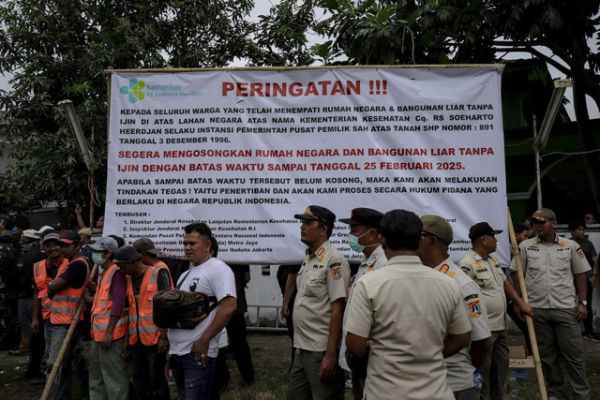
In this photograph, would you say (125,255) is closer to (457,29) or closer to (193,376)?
(193,376)

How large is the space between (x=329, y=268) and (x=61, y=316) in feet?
10.0

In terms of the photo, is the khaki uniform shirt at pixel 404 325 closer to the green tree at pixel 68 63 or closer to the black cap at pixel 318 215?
the black cap at pixel 318 215

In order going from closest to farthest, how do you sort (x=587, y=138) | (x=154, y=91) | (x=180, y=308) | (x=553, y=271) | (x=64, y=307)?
1. (x=180, y=308)
2. (x=154, y=91)
3. (x=64, y=307)
4. (x=553, y=271)
5. (x=587, y=138)

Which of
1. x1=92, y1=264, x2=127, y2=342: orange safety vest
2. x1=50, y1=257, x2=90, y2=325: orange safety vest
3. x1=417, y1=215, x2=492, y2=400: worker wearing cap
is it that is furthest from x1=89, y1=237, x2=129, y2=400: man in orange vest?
x1=417, y1=215, x2=492, y2=400: worker wearing cap

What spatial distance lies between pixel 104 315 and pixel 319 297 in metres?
2.03

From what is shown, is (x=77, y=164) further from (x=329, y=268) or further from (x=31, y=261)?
(x=329, y=268)

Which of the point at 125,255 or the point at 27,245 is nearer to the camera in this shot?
the point at 125,255

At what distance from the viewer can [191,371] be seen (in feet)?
12.4

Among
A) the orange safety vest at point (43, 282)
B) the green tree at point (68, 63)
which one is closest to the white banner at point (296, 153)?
the orange safety vest at point (43, 282)

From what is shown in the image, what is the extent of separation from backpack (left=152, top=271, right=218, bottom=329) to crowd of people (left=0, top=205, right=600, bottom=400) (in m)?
0.07

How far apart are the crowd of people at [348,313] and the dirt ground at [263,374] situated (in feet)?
0.70

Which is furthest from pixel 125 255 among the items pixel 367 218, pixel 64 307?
pixel 367 218

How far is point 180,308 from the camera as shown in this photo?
370 centimetres

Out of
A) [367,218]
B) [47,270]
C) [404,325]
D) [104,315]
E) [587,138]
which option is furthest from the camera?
[587,138]
